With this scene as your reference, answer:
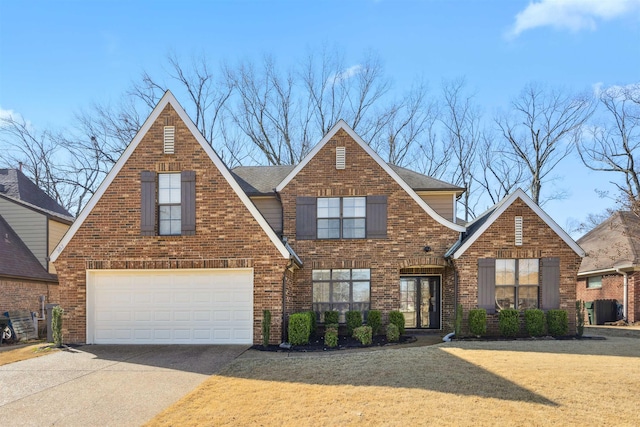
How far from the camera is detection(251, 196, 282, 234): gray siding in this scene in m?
15.2

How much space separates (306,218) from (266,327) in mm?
4180

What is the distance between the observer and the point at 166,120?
1220 centimetres

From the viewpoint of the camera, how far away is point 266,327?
11.5 metres

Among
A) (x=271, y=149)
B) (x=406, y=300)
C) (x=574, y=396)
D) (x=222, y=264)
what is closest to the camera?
(x=574, y=396)

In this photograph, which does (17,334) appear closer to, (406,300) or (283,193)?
(283,193)

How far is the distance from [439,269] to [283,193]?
19.5ft

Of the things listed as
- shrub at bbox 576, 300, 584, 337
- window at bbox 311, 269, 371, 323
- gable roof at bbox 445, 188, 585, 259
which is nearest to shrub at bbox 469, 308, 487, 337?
gable roof at bbox 445, 188, 585, 259

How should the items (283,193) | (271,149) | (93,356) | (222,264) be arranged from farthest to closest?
1. (271,149)
2. (283,193)
3. (222,264)
4. (93,356)

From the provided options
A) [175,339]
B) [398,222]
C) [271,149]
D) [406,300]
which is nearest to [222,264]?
[175,339]

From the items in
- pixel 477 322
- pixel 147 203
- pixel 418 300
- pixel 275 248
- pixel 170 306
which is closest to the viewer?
pixel 275 248

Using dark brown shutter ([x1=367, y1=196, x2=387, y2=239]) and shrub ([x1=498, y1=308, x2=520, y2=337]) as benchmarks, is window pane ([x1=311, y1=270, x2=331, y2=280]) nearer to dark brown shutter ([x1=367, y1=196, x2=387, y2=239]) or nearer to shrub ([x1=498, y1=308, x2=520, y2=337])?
dark brown shutter ([x1=367, y1=196, x2=387, y2=239])

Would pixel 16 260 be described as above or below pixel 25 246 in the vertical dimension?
below

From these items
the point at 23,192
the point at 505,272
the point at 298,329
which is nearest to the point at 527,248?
the point at 505,272

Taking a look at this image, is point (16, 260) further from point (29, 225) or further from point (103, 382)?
point (103, 382)
